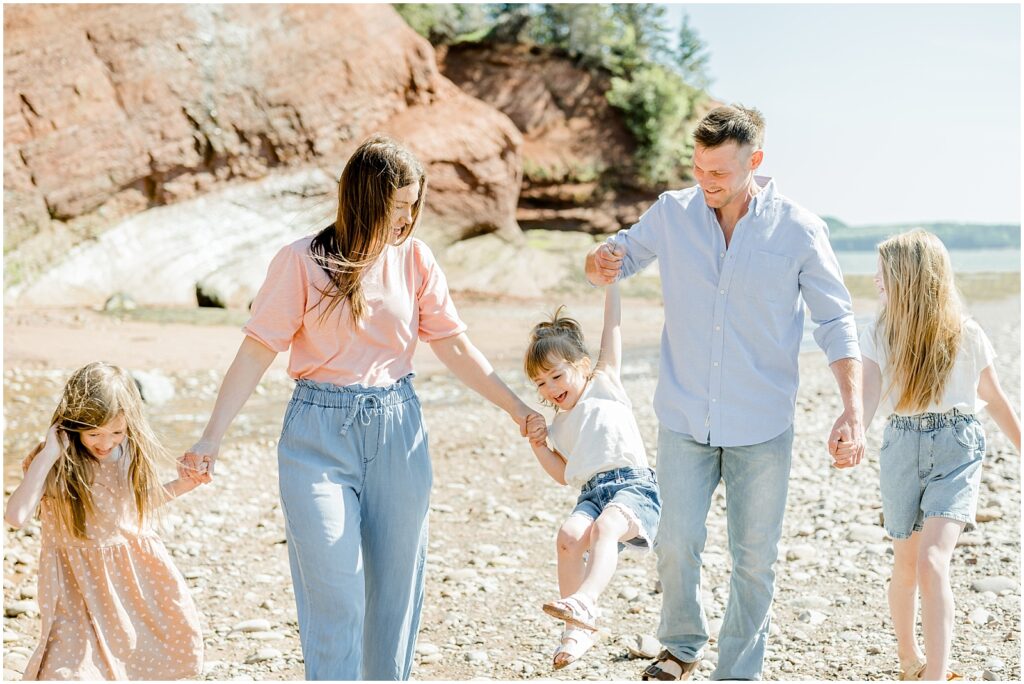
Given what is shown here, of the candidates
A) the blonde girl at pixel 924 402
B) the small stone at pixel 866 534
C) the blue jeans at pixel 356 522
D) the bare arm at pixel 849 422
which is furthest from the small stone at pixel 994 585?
the blue jeans at pixel 356 522

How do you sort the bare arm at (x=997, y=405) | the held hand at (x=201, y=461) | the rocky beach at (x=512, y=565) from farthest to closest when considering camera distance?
the rocky beach at (x=512, y=565)
the bare arm at (x=997, y=405)
the held hand at (x=201, y=461)

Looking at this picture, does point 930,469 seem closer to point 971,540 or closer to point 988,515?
point 971,540

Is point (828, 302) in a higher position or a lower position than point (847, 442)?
higher

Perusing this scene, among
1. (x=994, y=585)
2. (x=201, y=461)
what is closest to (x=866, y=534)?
(x=994, y=585)

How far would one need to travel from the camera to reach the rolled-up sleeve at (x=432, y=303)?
4.21m

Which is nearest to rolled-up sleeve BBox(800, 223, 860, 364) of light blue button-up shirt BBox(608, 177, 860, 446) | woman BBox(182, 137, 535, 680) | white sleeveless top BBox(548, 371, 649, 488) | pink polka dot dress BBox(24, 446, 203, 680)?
light blue button-up shirt BBox(608, 177, 860, 446)

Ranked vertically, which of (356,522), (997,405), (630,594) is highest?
(997,405)

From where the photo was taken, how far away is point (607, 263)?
4750 mm

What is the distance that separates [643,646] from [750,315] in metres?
2.24

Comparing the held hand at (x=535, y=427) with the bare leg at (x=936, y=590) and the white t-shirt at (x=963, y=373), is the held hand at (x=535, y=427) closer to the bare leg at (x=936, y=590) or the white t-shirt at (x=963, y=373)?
the white t-shirt at (x=963, y=373)

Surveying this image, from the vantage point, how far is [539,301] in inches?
1089

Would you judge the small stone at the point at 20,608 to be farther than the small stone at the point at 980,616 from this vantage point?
Yes

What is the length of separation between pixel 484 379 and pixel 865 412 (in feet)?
5.43

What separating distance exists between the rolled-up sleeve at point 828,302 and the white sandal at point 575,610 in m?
1.51
